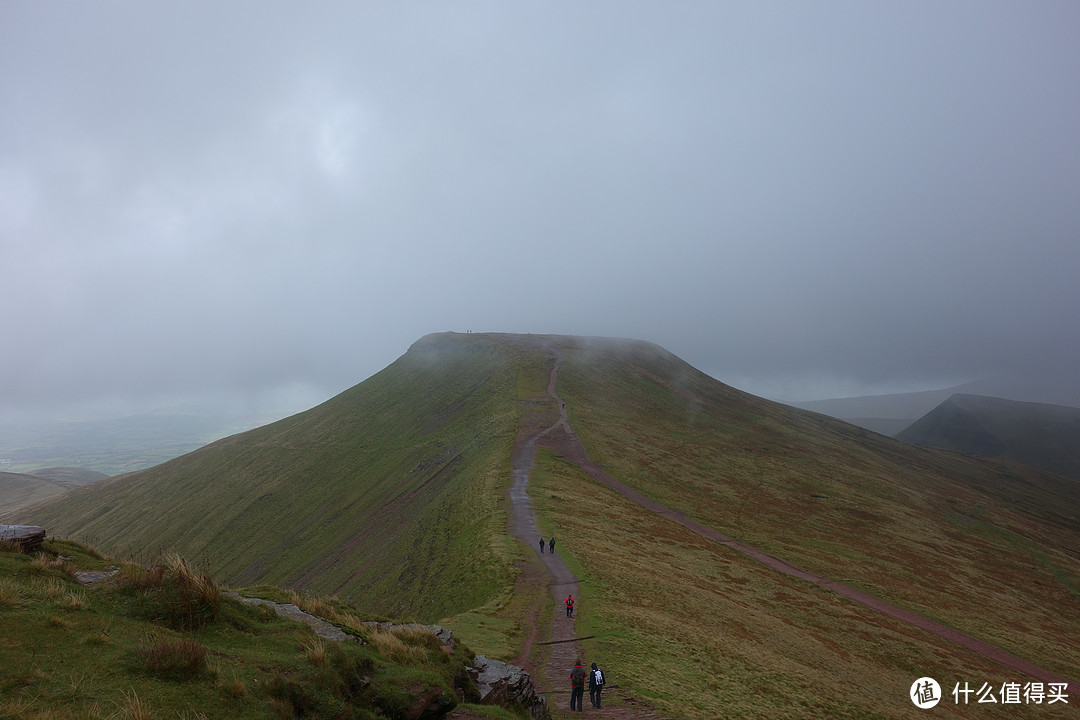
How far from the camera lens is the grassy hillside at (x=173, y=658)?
7074mm

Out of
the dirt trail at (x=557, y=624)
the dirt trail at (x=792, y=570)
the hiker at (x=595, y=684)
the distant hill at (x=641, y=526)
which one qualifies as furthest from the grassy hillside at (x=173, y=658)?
the dirt trail at (x=792, y=570)

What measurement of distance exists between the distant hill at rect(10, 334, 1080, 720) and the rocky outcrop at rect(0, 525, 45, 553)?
15.6 metres

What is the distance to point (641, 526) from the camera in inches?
1890

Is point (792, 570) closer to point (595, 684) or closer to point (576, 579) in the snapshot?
point (576, 579)

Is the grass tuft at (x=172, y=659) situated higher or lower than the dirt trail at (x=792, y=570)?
higher

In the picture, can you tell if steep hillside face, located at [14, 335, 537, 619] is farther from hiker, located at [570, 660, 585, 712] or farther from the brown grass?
hiker, located at [570, 660, 585, 712]

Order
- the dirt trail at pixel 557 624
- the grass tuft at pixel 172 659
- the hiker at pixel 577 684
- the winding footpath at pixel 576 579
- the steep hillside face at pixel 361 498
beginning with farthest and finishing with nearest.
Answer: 1. the steep hillside face at pixel 361 498
2. the winding footpath at pixel 576 579
3. the dirt trail at pixel 557 624
4. the hiker at pixel 577 684
5. the grass tuft at pixel 172 659

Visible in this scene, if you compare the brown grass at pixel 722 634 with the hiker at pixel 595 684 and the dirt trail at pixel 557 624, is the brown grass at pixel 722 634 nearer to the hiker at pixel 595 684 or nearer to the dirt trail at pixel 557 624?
the dirt trail at pixel 557 624

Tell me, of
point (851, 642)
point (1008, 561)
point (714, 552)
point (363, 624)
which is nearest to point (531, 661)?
point (363, 624)

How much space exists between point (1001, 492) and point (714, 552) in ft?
494

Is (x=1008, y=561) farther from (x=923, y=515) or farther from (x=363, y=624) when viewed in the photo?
(x=363, y=624)

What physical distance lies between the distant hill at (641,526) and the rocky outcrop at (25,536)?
15.6 metres

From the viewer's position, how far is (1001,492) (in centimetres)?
13725

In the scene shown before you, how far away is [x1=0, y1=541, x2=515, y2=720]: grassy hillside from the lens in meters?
7.07
